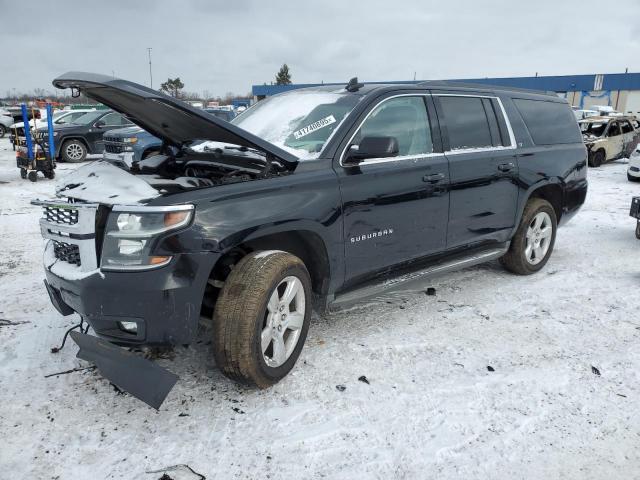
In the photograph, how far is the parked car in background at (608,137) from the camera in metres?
15.1

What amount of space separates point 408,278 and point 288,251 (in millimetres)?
1060

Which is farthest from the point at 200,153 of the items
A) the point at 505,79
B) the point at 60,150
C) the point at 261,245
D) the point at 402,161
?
the point at 505,79

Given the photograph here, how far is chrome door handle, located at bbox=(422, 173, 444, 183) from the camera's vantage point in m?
3.76

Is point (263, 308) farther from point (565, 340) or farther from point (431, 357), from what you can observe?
point (565, 340)

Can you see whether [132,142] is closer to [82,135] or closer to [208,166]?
[82,135]

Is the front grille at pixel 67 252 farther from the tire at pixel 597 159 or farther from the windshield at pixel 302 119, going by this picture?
the tire at pixel 597 159

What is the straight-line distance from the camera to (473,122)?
4.36m

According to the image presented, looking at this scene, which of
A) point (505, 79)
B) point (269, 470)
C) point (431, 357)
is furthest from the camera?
point (505, 79)

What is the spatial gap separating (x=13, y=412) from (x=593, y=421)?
124 inches

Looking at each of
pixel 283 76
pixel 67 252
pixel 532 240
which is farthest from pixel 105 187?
pixel 283 76

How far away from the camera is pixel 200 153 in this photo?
373cm

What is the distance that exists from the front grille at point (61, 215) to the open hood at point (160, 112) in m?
0.70

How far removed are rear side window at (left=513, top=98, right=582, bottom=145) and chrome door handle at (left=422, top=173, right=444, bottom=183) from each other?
1.60m

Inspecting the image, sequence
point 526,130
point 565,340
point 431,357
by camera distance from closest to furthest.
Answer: point 431,357
point 565,340
point 526,130
